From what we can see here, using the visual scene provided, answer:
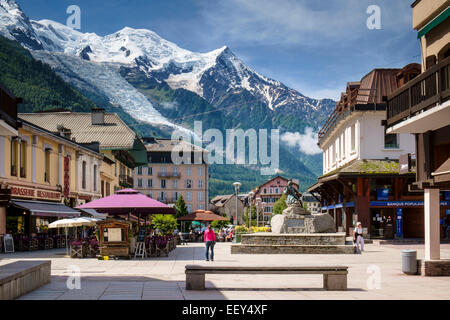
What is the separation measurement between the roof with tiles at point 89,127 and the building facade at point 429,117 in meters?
41.3

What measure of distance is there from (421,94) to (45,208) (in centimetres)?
2535

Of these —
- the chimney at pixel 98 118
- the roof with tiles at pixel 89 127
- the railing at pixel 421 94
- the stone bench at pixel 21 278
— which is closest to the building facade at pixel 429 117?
the railing at pixel 421 94

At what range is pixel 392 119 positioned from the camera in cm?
1683

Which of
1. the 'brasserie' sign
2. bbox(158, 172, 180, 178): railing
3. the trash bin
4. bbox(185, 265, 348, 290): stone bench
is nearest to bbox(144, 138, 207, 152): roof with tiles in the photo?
bbox(158, 172, 180, 178): railing

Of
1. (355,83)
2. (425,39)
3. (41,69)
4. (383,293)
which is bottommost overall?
(383,293)

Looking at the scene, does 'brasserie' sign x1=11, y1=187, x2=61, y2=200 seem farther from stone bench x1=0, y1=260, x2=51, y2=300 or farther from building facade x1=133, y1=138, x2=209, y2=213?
building facade x1=133, y1=138, x2=209, y2=213

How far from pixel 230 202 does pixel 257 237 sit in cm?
13381

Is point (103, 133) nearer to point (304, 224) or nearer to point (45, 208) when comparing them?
point (45, 208)

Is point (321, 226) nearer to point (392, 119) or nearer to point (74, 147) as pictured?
point (392, 119)

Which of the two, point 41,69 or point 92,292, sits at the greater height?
point 41,69

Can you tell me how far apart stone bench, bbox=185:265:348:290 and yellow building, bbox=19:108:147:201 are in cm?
4195

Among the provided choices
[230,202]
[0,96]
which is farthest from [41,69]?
[0,96]

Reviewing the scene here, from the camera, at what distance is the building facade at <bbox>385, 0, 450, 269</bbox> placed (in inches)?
589
